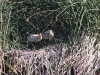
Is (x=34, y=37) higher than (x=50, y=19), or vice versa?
(x=50, y=19)

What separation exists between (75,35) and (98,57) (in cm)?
23

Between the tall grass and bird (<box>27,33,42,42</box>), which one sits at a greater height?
the tall grass

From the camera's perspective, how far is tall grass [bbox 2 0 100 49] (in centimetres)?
233

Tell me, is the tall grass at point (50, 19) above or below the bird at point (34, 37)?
above

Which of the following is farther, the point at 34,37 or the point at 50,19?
the point at 50,19

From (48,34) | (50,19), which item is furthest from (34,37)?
(50,19)

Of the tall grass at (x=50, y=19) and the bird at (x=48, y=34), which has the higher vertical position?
the tall grass at (x=50, y=19)

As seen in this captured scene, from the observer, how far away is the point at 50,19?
2512 millimetres

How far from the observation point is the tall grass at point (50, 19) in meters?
2.33

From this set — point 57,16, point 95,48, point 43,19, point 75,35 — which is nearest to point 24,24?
point 43,19

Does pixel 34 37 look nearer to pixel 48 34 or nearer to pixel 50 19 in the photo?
pixel 48 34

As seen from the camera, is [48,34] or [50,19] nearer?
[48,34]

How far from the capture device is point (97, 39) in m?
2.29

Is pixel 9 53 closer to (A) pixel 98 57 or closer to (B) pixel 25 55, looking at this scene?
(B) pixel 25 55
